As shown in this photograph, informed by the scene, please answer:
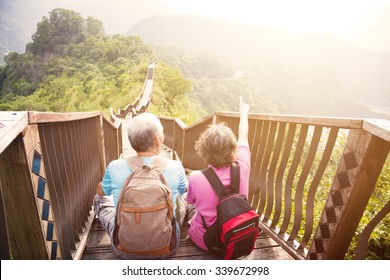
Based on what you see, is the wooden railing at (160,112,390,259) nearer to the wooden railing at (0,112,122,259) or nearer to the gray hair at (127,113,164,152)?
the gray hair at (127,113,164,152)

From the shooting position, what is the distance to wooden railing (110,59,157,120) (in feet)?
56.4

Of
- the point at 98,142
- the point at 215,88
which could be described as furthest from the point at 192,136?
the point at 215,88

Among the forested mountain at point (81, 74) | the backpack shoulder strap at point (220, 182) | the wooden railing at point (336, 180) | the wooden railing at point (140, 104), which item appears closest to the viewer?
the wooden railing at point (336, 180)

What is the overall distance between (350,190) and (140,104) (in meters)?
20.3

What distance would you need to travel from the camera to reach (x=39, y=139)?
1456 mm

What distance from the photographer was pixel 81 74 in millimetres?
44219

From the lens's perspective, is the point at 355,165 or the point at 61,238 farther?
the point at 61,238

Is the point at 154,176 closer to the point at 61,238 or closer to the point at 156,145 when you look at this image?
the point at 156,145

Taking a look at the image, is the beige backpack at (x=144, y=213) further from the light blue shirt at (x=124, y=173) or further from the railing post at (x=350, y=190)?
the railing post at (x=350, y=190)

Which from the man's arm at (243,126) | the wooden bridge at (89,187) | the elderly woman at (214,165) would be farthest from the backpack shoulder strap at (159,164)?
the man's arm at (243,126)

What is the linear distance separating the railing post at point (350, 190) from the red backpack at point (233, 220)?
1.54 ft

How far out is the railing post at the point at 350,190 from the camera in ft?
4.99

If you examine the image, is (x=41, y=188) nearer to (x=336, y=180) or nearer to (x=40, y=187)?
(x=40, y=187)

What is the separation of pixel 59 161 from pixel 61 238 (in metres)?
0.51
